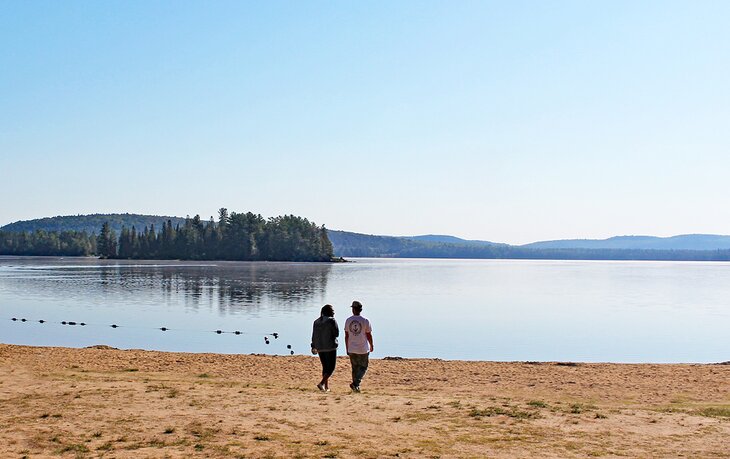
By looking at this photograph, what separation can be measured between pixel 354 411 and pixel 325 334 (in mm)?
3188

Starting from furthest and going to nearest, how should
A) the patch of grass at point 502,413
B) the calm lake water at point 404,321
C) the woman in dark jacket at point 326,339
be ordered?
the calm lake water at point 404,321
the woman in dark jacket at point 326,339
the patch of grass at point 502,413

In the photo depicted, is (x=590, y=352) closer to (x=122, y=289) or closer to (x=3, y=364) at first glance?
(x=3, y=364)

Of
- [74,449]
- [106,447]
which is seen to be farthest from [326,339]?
[74,449]

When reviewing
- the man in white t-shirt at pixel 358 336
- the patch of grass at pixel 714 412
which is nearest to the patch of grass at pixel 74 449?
the man in white t-shirt at pixel 358 336

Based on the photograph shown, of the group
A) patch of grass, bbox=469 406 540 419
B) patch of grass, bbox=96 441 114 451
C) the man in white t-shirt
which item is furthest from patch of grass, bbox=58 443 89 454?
patch of grass, bbox=469 406 540 419

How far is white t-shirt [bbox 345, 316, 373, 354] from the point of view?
16.5 m

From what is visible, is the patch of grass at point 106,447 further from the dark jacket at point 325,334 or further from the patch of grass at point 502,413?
the patch of grass at point 502,413

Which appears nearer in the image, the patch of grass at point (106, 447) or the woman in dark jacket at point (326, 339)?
the patch of grass at point (106, 447)

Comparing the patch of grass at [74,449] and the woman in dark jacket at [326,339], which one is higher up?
the woman in dark jacket at [326,339]

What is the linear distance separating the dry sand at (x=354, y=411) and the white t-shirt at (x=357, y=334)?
1145 mm

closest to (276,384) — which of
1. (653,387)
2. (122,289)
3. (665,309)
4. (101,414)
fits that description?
(101,414)

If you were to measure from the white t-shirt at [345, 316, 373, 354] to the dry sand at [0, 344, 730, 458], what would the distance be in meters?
1.14

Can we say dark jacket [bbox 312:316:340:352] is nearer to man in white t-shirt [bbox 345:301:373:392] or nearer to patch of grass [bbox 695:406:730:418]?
man in white t-shirt [bbox 345:301:373:392]

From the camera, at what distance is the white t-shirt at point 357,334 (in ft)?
54.3
